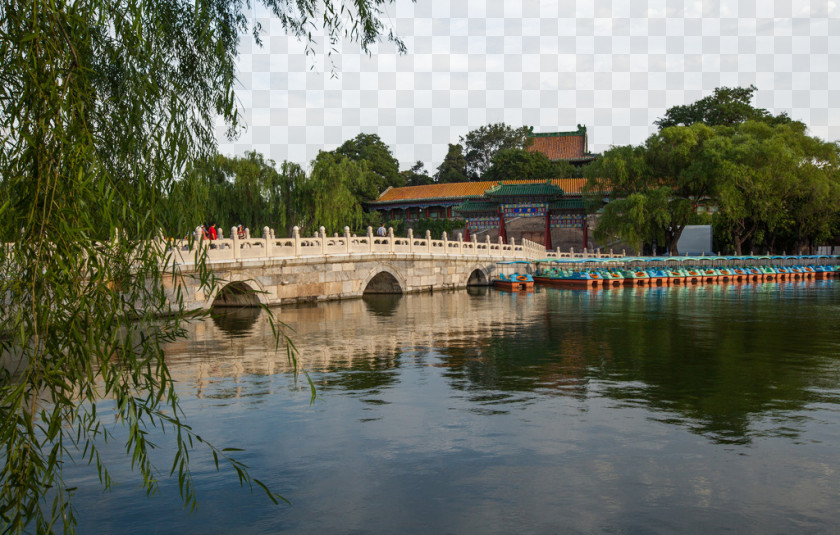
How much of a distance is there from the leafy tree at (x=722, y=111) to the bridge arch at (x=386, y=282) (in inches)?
1021

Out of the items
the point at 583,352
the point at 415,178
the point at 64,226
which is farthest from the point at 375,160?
the point at 64,226

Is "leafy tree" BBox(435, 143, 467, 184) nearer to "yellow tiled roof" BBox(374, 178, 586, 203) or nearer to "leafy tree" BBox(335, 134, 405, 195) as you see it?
"leafy tree" BBox(335, 134, 405, 195)

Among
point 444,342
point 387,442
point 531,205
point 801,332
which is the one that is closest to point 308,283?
point 444,342

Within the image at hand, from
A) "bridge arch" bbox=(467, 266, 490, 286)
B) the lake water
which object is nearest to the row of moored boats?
"bridge arch" bbox=(467, 266, 490, 286)

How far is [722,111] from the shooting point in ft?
145

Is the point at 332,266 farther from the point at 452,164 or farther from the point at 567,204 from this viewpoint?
the point at 452,164

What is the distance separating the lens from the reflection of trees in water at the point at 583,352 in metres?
8.48

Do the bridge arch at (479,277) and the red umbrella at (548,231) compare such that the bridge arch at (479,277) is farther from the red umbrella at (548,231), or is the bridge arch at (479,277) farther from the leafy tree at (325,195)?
the red umbrella at (548,231)

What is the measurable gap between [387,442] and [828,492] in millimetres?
3590

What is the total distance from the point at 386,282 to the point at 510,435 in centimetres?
1810

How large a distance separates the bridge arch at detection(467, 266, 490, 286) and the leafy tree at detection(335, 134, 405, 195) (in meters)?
14.4

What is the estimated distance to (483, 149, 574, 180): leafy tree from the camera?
4566cm

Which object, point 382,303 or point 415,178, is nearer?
point 382,303

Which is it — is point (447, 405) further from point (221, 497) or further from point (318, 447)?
point (221, 497)
